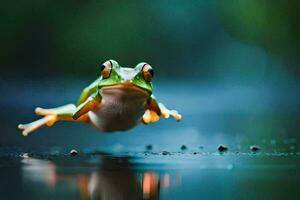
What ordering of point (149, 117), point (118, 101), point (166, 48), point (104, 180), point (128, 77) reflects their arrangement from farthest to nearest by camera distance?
point (166, 48), point (149, 117), point (118, 101), point (128, 77), point (104, 180)

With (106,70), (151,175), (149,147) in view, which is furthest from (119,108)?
(151,175)

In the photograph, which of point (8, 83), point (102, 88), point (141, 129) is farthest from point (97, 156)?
point (8, 83)

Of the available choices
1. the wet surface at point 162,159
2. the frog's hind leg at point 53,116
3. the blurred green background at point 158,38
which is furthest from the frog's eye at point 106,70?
the blurred green background at point 158,38

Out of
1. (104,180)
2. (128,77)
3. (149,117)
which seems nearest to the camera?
(104,180)

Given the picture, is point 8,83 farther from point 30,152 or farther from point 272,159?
point 272,159

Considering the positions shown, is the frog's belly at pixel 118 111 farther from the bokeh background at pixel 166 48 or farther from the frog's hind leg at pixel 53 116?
the bokeh background at pixel 166 48

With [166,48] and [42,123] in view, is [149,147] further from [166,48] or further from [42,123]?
[166,48]

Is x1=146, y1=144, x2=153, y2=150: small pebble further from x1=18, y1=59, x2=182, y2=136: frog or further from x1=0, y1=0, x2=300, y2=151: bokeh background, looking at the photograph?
x1=0, y1=0, x2=300, y2=151: bokeh background
